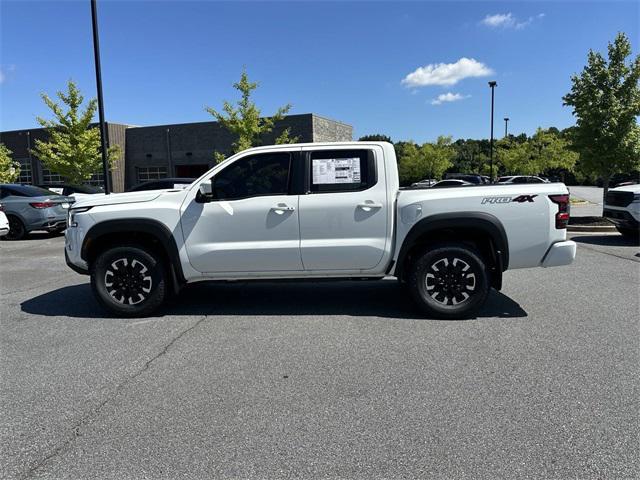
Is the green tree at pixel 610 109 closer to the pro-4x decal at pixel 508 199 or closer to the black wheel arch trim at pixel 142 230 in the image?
the pro-4x decal at pixel 508 199

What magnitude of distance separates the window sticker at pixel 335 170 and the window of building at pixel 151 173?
110 feet

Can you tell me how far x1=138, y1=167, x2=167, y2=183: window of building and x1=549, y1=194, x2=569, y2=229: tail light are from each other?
3460 cm

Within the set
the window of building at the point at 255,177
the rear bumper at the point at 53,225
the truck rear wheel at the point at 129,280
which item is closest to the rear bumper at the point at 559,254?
the window of building at the point at 255,177

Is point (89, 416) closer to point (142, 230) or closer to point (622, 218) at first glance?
point (142, 230)

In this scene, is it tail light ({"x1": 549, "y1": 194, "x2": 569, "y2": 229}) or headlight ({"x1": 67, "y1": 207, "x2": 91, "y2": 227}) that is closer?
tail light ({"x1": 549, "y1": 194, "x2": 569, "y2": 229})

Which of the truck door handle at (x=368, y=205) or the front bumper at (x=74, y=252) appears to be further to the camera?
the front bumper at (x=74, y=252)

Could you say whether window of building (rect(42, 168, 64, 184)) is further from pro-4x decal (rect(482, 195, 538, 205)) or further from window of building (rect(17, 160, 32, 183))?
pro-4x decal (rect(482, 195, 538, 205))

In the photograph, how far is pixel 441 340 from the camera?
461cm

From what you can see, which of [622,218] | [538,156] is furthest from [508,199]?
[538,156]

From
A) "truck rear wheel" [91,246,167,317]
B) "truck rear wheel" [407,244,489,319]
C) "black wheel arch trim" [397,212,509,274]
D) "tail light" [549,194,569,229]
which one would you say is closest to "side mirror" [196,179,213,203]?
"truck rear wheel" [91,246,167,317]

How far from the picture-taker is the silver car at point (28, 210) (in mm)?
13000

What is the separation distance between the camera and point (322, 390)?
11.7ft

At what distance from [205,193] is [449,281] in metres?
2.83

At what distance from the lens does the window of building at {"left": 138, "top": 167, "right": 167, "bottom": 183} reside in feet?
120
